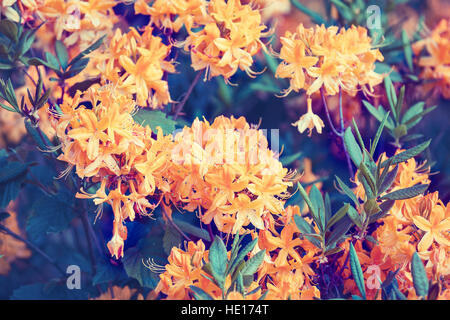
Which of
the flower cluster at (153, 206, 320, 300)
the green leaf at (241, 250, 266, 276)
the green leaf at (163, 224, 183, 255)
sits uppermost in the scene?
the green leaf at (241, 250, 266, 276)

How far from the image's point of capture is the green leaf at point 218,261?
73 cm

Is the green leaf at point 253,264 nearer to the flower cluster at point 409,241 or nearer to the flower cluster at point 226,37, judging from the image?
the flower cluster at point 409,241

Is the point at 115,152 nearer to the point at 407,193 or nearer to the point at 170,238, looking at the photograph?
the point at 170,238

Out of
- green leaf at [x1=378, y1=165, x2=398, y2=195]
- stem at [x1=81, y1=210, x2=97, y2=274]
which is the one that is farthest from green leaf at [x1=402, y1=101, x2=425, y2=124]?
stem at [x1=81, y1=210, x2=97, y2=274]

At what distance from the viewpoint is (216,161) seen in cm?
80

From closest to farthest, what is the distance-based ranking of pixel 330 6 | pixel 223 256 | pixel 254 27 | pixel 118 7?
pixel 223 256
pixel 254 27
pixel 118 7
pixel 330 6

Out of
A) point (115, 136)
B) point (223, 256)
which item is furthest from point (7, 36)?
point (223, 256)

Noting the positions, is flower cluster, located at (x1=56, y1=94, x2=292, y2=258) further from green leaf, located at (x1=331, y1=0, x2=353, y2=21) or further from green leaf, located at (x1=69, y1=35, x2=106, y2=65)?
green leaf, located at (x1=331, y1=0, x2=353, y2=21)

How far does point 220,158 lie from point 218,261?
165 mm

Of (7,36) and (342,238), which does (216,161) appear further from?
(7,36)

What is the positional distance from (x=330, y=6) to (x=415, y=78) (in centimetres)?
30

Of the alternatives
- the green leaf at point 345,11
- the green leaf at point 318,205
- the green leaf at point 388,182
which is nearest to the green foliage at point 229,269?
the green leaf at point 318,205

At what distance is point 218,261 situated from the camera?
75 cm

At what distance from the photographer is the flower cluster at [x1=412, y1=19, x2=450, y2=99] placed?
122cm
